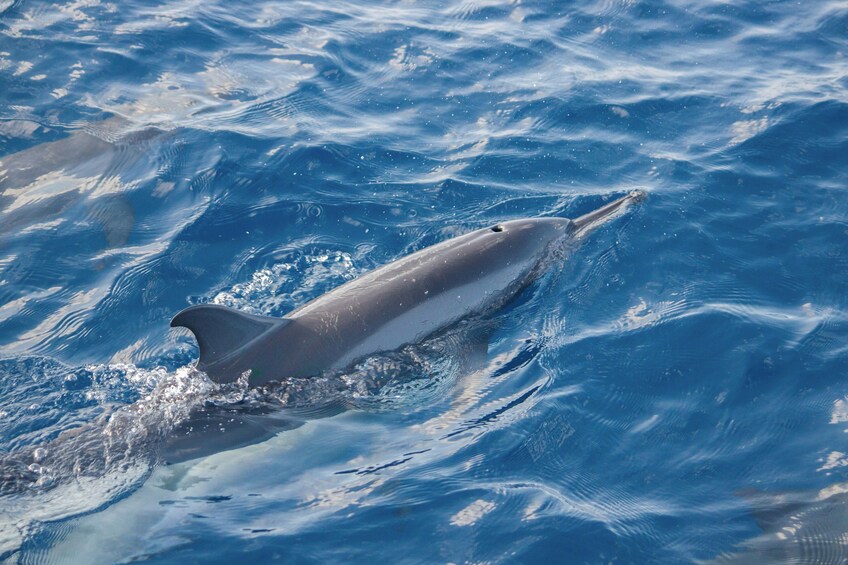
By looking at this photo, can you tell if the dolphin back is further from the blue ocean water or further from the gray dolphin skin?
the blue ocean water

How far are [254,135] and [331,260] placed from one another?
3.30 metres

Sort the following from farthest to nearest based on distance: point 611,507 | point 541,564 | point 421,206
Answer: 1. point 421,206
2. point 611,507
3. point 541,564

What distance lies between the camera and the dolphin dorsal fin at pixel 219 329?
21.8ft

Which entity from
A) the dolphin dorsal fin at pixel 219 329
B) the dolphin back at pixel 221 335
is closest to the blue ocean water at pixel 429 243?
the dolphin back at pixel 221 335

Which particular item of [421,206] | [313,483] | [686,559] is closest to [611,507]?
[686,559]

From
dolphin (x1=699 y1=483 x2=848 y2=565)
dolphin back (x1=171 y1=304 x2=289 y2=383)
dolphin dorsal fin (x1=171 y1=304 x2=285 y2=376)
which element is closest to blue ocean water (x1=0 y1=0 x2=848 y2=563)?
dolphin (x1=699 y1=483 x2=848 y2=565)

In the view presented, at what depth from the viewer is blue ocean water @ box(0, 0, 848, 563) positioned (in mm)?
6207

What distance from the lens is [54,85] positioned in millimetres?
12609

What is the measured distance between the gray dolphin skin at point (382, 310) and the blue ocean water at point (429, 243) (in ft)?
0.71

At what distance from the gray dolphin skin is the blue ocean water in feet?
0.71

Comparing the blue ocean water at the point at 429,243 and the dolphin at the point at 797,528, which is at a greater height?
the blue ocean water at the point at 429,243

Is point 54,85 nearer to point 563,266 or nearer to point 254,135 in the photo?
point 254,135

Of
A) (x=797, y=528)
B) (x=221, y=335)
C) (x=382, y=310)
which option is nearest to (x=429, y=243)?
(x=382, y=310)

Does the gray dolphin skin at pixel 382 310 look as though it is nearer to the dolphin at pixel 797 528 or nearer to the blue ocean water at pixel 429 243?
the blue ocean water at pixel 429 243
